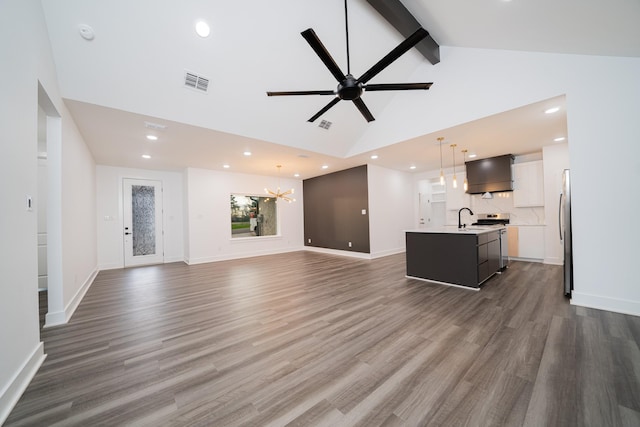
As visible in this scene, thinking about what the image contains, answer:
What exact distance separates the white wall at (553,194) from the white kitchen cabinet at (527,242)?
0.11 m

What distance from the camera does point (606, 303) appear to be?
2971 millimetres

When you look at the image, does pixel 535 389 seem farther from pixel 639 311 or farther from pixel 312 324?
pixel 639 311

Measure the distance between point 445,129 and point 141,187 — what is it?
793 cm

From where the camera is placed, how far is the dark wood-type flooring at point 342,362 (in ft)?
4.91

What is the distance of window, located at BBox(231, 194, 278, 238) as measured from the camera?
318 inches

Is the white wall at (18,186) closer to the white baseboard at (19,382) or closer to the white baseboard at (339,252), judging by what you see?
the white baseboard at (19,382)

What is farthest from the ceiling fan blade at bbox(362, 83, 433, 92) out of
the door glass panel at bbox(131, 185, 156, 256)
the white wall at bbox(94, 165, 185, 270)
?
the door glass panel at bbox(131, 185, 156, 256)

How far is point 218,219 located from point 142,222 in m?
2.06

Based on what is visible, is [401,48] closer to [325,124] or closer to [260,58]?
[260,58]

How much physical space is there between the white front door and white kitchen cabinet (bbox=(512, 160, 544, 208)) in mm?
10017

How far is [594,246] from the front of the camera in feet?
10.0

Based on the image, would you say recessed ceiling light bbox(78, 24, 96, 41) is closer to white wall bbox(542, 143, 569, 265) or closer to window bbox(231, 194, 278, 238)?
window bbox(231, 194, 278, 238)

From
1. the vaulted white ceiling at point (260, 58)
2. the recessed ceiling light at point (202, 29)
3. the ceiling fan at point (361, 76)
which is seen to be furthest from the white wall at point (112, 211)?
the ceiling fan at point (361, 76)

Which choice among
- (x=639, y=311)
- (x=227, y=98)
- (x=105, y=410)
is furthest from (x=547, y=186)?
(x=105, y=410)
